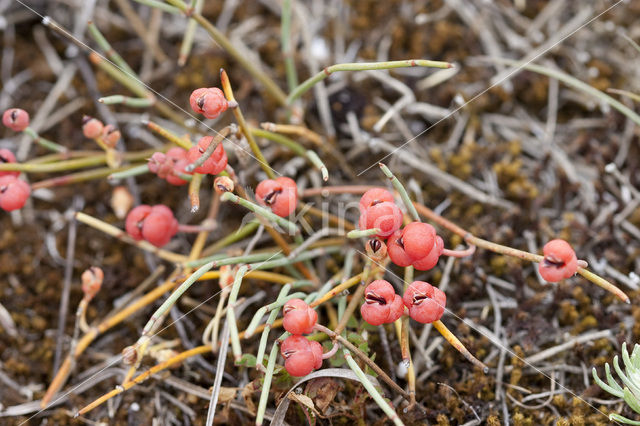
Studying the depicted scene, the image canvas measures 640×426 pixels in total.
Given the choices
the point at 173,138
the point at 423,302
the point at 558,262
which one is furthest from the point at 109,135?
the point at 558,262

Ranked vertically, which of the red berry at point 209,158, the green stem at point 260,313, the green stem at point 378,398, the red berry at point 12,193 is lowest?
the green stem at point 378,398

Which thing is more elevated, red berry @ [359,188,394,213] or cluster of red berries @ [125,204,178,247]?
red berry @ [359,188,394,213]

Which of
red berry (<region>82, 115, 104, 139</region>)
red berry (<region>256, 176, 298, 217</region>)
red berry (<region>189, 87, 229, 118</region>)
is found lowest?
red berry (<region>256, 176, 298, 217</region>)

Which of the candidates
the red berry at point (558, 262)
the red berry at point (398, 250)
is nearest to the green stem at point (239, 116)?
the red berry at point (398, 250)

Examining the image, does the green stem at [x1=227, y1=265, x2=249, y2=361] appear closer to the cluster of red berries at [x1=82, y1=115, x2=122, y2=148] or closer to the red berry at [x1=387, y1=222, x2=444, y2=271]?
the red berry at [x1=387, y1=222, x2=444, y2=271]

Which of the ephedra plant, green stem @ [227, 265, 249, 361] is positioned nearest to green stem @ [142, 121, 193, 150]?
the ephedra plant

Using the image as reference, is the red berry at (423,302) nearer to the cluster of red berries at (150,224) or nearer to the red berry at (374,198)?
the red berry at (374,198)

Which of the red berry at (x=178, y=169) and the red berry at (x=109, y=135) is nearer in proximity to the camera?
the red berry at (x=178, y=169)

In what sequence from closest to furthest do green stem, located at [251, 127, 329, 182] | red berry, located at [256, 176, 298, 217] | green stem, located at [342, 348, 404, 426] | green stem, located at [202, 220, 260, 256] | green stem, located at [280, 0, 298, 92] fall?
green stem, located at [342, 348, 404, 426], red berry, located at [256, 176, 298, 217], green stem, located at [251, 127, 329, 182], green stem, located at [202, 220, 260, 256], green stem, located at [280, 0, 298, 92]
